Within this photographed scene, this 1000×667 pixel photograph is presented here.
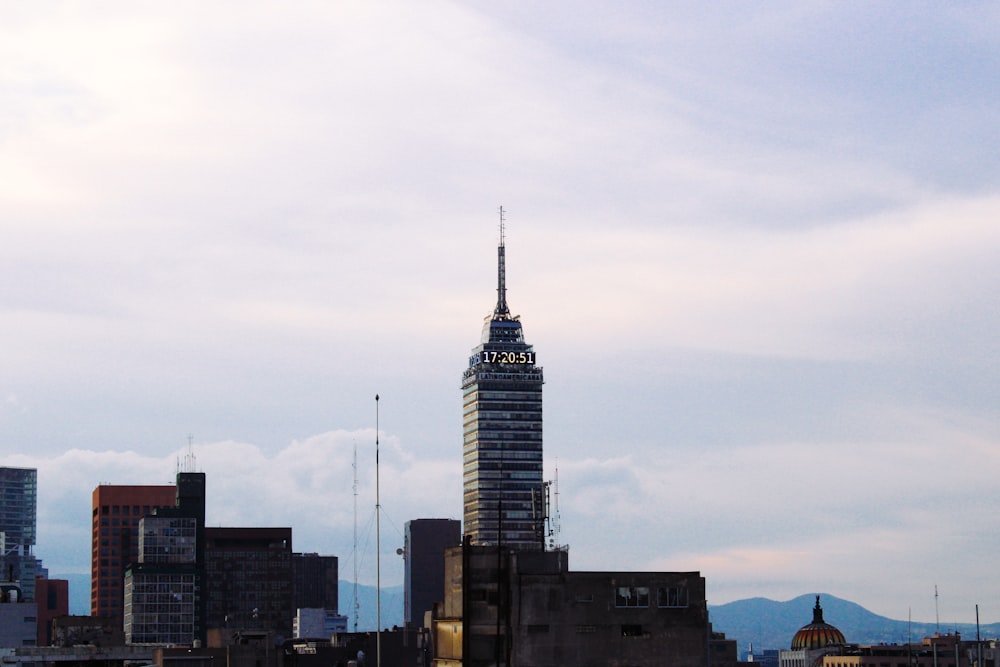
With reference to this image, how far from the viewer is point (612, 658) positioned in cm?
13400

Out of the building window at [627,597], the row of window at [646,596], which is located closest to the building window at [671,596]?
the row of window at [646,596]

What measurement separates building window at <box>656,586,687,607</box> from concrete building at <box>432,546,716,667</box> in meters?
0.08

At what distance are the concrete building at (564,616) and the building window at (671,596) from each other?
0.08 meters

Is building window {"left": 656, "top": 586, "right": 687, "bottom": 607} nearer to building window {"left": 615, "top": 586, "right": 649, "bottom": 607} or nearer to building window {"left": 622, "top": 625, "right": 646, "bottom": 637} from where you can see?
building window {"left": 615, "top": 586, "right": 649, "bottom": 607}

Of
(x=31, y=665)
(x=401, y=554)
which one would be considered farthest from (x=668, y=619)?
(x=31, y=665)

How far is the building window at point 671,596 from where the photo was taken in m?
136

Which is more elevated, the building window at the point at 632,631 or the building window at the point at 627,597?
the building window at the point at 627,597

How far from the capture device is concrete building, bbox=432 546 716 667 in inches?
5207

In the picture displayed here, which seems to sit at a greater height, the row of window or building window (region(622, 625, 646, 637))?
the row of window

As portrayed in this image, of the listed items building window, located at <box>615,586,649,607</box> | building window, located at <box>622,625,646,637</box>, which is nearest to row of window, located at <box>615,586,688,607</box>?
building window, located at <box>615,586,649,607</box>

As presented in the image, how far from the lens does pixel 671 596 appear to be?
136 m

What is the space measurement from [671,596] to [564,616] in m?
9.25

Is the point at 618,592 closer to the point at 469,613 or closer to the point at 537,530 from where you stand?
the point at 469,613

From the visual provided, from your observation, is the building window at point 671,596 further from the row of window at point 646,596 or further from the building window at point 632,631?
the building window at point 632,631
